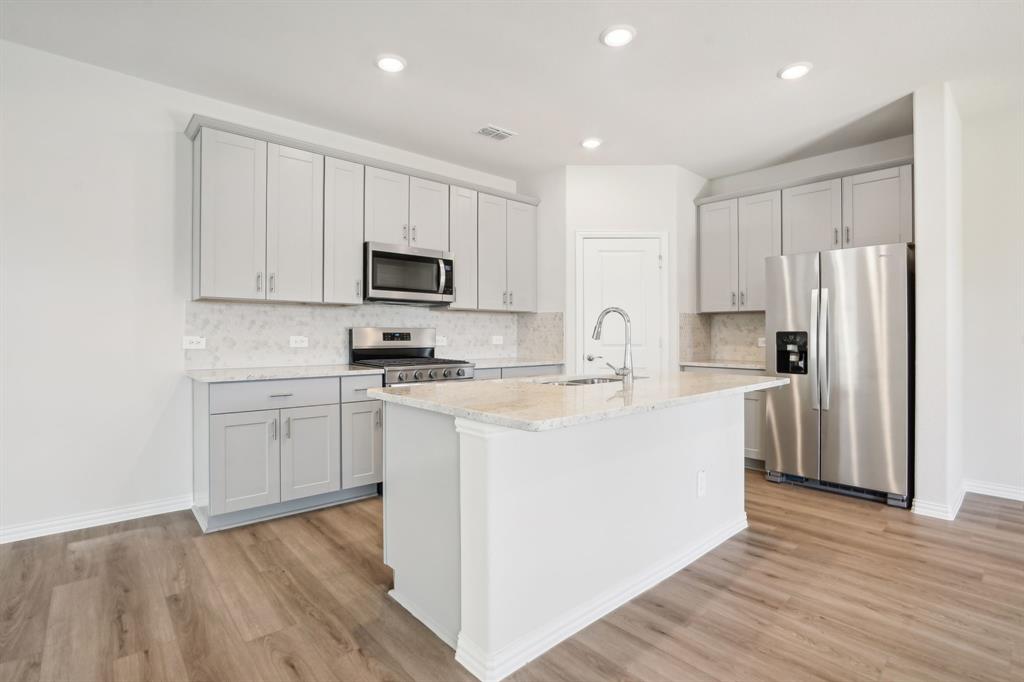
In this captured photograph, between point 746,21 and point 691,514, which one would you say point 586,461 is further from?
point 746,21

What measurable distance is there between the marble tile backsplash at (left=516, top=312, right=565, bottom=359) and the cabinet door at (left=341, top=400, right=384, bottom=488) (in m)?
1.86

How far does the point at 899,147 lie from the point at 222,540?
536 centimetres

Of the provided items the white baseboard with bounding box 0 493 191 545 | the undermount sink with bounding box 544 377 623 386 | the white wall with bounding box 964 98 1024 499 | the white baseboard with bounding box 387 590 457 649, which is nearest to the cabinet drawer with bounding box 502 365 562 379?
the undermount sink with bounding box 544 377 623 386

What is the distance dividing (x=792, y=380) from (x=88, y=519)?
15.1 ft

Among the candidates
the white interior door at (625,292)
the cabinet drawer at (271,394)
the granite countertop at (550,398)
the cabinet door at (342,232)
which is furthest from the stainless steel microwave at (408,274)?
the granite countertop at (550,398)

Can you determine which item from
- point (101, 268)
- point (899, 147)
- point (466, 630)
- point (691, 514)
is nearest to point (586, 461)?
point (466, 630)

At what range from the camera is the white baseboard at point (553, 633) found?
1.71 meters

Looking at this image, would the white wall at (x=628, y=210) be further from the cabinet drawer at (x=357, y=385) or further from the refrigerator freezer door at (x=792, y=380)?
the cabinet drawer at (x=357, y=385)

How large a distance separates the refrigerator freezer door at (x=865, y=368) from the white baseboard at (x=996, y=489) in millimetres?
920

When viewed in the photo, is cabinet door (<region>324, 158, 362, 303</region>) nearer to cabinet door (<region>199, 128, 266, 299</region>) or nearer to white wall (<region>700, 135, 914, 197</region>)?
cabinet door (<region>199, 128, 266, 299</region>)

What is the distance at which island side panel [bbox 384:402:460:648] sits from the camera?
1.87 m

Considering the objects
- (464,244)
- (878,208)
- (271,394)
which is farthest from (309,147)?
(878,208)

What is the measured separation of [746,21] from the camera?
2.61 metres

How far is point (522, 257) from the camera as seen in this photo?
4934 millimetres
